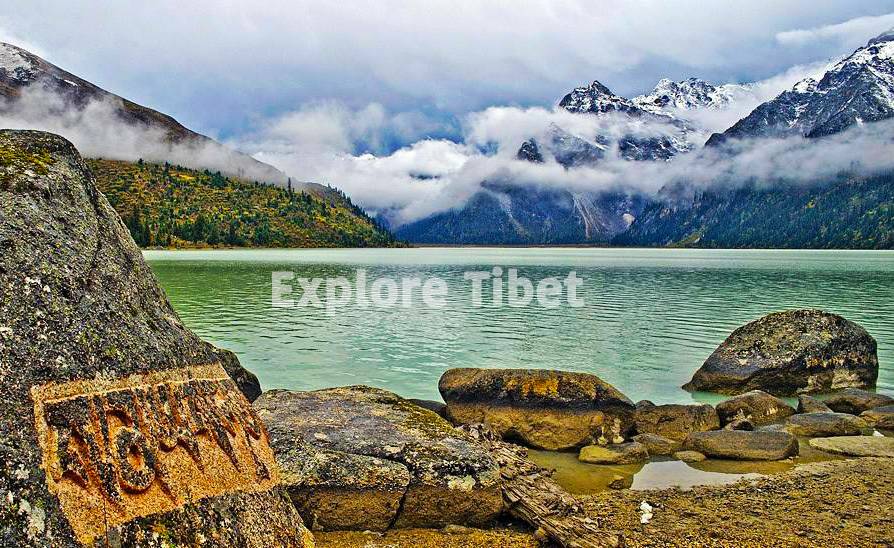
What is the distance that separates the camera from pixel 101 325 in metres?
4.86

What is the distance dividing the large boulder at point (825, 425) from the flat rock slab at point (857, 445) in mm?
820

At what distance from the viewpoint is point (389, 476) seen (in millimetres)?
9078

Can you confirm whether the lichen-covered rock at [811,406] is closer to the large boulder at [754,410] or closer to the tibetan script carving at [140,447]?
the large boulder at [754,410]

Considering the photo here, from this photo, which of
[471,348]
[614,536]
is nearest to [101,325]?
[614,536]

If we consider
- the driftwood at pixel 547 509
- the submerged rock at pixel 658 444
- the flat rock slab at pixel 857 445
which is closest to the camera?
the driftwood at pixel 547 509

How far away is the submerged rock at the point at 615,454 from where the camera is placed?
13531 mm

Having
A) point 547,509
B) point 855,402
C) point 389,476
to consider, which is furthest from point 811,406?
point 389,476

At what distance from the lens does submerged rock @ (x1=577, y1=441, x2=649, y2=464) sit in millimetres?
13531

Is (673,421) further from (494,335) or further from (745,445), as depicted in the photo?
(494,335)

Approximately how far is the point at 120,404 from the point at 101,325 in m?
0.63

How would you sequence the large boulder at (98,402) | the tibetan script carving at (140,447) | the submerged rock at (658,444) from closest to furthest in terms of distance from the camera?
the large boulder at (98,402)
the tibetan script carving at (140,447)
the submerged rock at (658,444)

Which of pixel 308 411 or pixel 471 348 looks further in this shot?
pixel 471 348

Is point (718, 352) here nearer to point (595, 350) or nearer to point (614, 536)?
point (595, 350)

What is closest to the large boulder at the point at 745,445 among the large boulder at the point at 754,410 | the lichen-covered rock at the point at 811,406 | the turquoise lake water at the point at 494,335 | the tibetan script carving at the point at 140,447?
the large boulder at the point at 754,410
